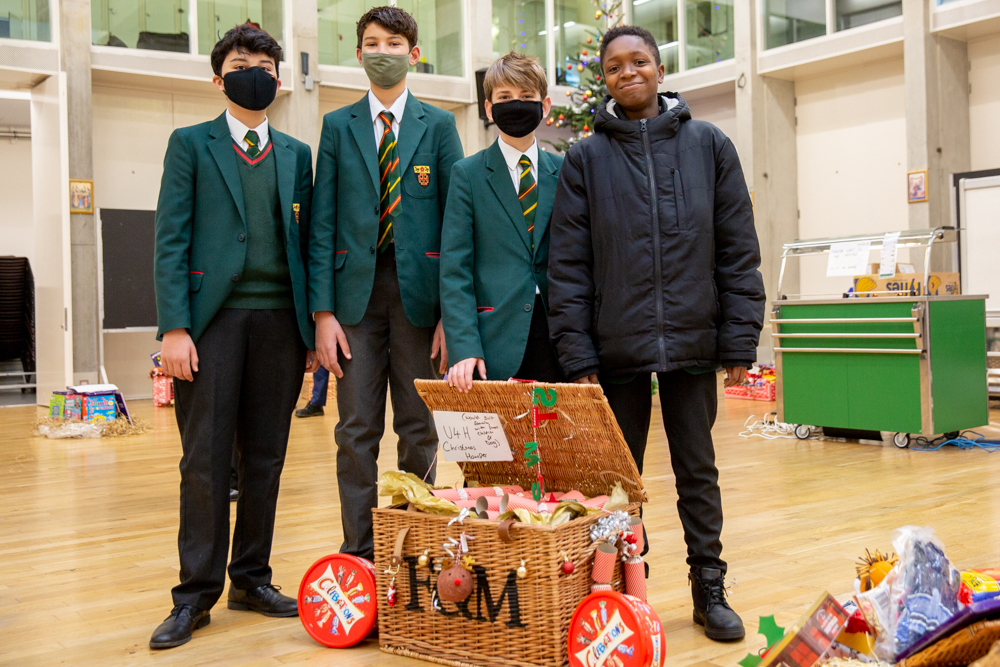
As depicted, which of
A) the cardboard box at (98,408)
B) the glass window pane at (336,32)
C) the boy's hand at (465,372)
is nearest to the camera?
the boy's hand at (465,372)

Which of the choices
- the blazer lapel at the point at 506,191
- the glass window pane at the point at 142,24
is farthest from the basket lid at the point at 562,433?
the glass window pane at the point at 142,24

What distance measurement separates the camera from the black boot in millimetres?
2160

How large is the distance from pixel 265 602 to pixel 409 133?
4.36 ft

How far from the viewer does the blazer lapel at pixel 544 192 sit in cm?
232

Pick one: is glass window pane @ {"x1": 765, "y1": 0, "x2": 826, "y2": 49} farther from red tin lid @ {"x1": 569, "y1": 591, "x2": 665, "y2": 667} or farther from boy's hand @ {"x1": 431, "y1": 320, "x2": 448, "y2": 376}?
red tin lid @ {"x1": 569, "y1": 591, "x2": 665, "y2": 667}

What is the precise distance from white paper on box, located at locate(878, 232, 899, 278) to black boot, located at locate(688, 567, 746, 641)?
12.2ft

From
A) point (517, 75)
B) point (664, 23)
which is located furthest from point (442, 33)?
point (517, 75)

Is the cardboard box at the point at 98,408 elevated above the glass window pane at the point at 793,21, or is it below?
below

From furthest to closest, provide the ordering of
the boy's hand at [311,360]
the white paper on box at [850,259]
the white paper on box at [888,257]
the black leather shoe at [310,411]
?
1. the black leather shoe at [310,411]
2. the white paper on box at [850,259]
3. the white paper on box at [888,257]
4. the boy's hand at [311,360]

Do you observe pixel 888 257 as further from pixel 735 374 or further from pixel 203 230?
pixel 203 230

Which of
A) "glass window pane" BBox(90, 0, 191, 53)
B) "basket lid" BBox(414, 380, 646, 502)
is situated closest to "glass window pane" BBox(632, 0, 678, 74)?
"glass window pane" BBox(90, 0, 191, 53)

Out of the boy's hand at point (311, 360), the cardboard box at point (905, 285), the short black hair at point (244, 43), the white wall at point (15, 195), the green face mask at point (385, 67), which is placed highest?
the white wall at point (15, 195)

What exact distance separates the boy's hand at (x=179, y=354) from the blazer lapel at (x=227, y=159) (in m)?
0.34

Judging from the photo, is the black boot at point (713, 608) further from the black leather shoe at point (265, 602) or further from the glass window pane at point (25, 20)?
the glass window pane at point (25, 20)
